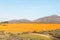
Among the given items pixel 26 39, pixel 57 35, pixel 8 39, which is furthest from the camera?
pixel 57 35

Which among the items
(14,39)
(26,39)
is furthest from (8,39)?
(26,39)

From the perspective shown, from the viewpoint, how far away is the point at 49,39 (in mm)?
27047

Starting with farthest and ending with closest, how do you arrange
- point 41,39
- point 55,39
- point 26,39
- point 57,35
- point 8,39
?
point 57,35
point 55,39
point 41,39
point 26,39
point 8,39

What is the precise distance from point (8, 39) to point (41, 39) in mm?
4917

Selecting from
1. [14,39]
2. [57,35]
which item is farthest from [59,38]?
[14,39]

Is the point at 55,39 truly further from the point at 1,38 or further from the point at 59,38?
the point at 1,38

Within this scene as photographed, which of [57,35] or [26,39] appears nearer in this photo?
[26,39]

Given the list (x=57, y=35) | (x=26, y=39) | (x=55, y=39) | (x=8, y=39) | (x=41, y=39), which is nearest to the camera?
(x=8, y=39)

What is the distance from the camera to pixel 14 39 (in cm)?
2267

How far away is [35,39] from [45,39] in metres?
1.65

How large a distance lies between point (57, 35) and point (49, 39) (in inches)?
199

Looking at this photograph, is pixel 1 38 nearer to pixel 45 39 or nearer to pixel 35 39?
pixel 35 39

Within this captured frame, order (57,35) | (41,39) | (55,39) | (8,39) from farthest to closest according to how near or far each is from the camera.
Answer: (57,35), (55,39), (41,39), (8,39)

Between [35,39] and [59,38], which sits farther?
[59,38]
